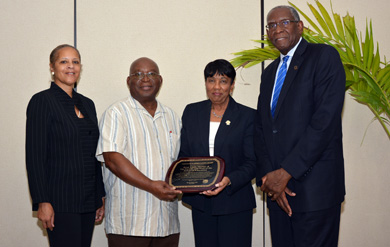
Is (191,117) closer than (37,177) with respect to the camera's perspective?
No

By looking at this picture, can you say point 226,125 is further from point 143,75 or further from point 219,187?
point 143,75

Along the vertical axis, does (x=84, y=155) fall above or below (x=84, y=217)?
above

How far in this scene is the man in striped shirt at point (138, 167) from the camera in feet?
9.02

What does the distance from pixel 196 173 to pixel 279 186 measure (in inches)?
24.4

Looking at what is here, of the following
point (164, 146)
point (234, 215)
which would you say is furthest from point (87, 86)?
point (234, 215)

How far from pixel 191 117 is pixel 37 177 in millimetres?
1175

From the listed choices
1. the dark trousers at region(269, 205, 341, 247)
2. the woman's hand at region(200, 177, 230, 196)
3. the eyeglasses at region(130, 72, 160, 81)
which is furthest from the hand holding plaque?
the eyeglasses at region(130, 72, 160, 81)

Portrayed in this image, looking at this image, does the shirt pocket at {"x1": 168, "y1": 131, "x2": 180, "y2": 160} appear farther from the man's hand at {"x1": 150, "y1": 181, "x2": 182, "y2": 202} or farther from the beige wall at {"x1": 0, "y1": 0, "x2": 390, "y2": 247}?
the beige wall at {"x1": 0, "y1": 0, "x2": 390, "y2": 247}

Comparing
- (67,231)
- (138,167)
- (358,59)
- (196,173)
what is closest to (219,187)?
(196,173)

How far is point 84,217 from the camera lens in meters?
2.65

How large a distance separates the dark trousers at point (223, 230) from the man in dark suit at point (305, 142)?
0.40m

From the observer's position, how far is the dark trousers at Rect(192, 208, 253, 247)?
2.76 metres

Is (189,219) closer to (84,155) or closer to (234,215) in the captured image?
(234,215)

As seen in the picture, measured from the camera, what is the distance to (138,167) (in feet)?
9.30
